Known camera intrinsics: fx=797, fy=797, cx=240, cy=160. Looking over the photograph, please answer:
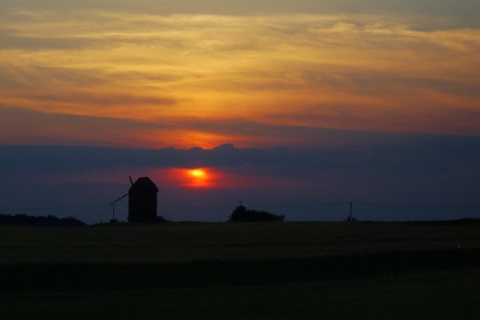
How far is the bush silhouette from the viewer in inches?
2852

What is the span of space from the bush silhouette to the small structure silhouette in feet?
24.1

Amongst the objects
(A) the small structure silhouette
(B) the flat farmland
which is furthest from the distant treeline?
(B) the flat farmland

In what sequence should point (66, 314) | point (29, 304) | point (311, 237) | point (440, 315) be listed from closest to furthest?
point (440, 315) < point (66, 314) < point (29, 304) < point (311, 237)

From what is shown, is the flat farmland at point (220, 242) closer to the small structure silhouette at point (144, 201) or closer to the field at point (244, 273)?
the field at point (244, 273)

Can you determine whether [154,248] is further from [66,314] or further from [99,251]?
[66,314]

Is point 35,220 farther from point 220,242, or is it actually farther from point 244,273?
point 244,273

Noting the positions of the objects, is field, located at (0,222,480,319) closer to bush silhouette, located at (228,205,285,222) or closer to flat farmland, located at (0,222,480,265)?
flat farmland, located at (0,222,480,265)

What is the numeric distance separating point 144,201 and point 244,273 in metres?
42.1

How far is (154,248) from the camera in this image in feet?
128

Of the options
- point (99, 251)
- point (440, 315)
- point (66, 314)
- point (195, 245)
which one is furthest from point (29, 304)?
point (195, 245)

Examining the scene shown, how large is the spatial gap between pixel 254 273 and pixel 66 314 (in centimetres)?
1266

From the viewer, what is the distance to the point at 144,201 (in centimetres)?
7338

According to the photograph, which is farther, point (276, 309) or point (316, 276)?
point (316, 276)

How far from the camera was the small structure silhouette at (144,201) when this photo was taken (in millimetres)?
73188
